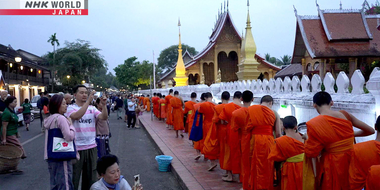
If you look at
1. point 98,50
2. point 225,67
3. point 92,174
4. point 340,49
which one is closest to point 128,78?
point 98,50

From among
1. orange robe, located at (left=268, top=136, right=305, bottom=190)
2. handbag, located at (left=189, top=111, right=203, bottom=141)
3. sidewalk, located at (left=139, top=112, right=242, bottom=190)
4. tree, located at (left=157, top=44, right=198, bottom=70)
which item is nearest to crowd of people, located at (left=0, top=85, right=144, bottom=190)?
sidewalk, located at (left=139, top=112, right=242, bottom=190)

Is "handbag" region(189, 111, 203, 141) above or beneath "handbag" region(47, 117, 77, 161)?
beneath

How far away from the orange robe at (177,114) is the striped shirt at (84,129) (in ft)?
23.4

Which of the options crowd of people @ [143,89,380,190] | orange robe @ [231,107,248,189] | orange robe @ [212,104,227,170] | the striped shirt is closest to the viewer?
crowd of people @ [143,89,380,190]

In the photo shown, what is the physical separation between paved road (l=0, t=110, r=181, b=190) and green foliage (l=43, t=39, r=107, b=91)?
98.8 feet

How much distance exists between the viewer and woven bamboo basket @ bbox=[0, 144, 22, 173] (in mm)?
7188

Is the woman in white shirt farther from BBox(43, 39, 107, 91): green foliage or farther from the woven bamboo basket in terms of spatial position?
BBox(43, 39, 107, 91): green foliage

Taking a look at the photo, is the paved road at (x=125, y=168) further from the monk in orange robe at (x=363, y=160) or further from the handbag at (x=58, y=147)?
the monk in orange robe at (x=363, y=160)

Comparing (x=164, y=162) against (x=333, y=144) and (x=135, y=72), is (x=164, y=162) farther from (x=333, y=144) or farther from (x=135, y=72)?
(x=135, y=72)

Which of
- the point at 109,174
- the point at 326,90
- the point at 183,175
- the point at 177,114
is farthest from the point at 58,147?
the point at 177,114

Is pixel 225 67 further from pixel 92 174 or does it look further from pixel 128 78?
pixel 128 78

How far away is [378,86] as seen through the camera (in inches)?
140

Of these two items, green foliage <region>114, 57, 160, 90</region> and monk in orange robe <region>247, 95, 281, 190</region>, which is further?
green foliage <region>114, 57, 160, 90</region>

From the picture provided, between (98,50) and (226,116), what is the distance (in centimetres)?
3953
